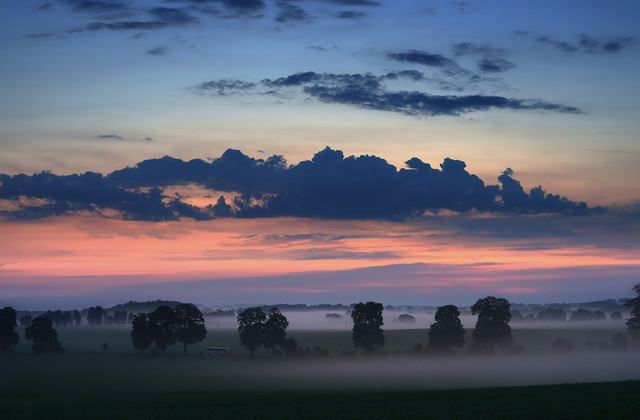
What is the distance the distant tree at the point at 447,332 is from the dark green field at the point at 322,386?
3672 millimetres

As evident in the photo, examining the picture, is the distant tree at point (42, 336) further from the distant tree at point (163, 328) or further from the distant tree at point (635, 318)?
the distant tree at point (635, 318)

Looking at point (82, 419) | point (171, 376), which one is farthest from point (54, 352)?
point (82, 419)

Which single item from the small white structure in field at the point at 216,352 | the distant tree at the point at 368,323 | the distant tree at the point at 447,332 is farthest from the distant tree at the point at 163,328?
the distant tree at the point at 447,332

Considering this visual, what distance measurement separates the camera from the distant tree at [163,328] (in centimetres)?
13962

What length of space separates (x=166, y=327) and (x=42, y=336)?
28187 mm

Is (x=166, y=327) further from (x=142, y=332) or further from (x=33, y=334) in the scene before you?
(x=33, y=334)

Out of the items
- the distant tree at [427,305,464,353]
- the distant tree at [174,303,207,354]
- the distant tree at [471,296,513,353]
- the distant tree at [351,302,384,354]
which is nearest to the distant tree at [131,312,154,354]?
the distant tree at [174,303,207,354]

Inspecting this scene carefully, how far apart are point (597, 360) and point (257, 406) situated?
85378 millimetres

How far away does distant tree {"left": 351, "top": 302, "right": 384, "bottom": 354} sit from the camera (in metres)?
133

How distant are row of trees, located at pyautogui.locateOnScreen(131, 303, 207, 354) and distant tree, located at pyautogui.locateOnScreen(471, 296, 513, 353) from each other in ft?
178

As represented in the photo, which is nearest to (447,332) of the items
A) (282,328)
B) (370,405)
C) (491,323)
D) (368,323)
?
(491,323)

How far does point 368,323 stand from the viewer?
13362 cm

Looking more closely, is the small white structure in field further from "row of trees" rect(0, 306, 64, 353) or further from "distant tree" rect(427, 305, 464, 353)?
"distant tree" rect(427, 305, 464, 353)

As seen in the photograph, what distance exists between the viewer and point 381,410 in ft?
181
